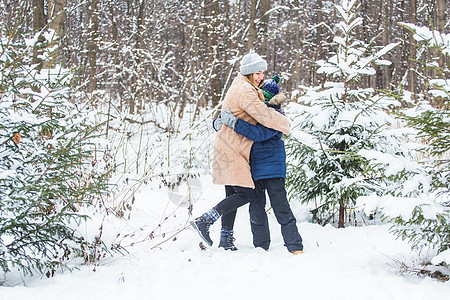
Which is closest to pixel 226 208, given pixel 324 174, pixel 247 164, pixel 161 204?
pixel 247 164

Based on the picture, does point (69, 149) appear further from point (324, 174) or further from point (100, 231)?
point (324, 174)

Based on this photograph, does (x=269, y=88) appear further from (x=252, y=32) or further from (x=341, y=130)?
(x=252, y=32)

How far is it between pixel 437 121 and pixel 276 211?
1.45 meters

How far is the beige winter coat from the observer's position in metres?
3.10

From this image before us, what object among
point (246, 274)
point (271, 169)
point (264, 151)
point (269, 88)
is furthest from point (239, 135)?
point (246, 274)

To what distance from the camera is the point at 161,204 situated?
4844 millimetres

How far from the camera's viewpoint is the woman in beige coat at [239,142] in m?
3.10

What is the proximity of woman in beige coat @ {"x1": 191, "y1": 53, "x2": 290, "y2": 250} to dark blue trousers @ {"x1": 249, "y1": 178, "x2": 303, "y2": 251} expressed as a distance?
0.14 meters

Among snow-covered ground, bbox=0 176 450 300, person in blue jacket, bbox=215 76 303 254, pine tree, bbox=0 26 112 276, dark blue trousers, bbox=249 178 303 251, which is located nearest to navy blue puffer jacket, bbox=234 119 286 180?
person in blue jacket, bbox=215 76 303 254

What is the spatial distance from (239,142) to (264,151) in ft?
0.77

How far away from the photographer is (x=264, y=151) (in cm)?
322

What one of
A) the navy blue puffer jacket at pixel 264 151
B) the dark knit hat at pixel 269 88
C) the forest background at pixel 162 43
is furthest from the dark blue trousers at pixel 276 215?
the forest background at pixel 162 43

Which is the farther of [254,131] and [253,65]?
[253,65]

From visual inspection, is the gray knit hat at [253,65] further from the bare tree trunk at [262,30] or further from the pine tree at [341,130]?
the bare tree trunk at [262,30]
